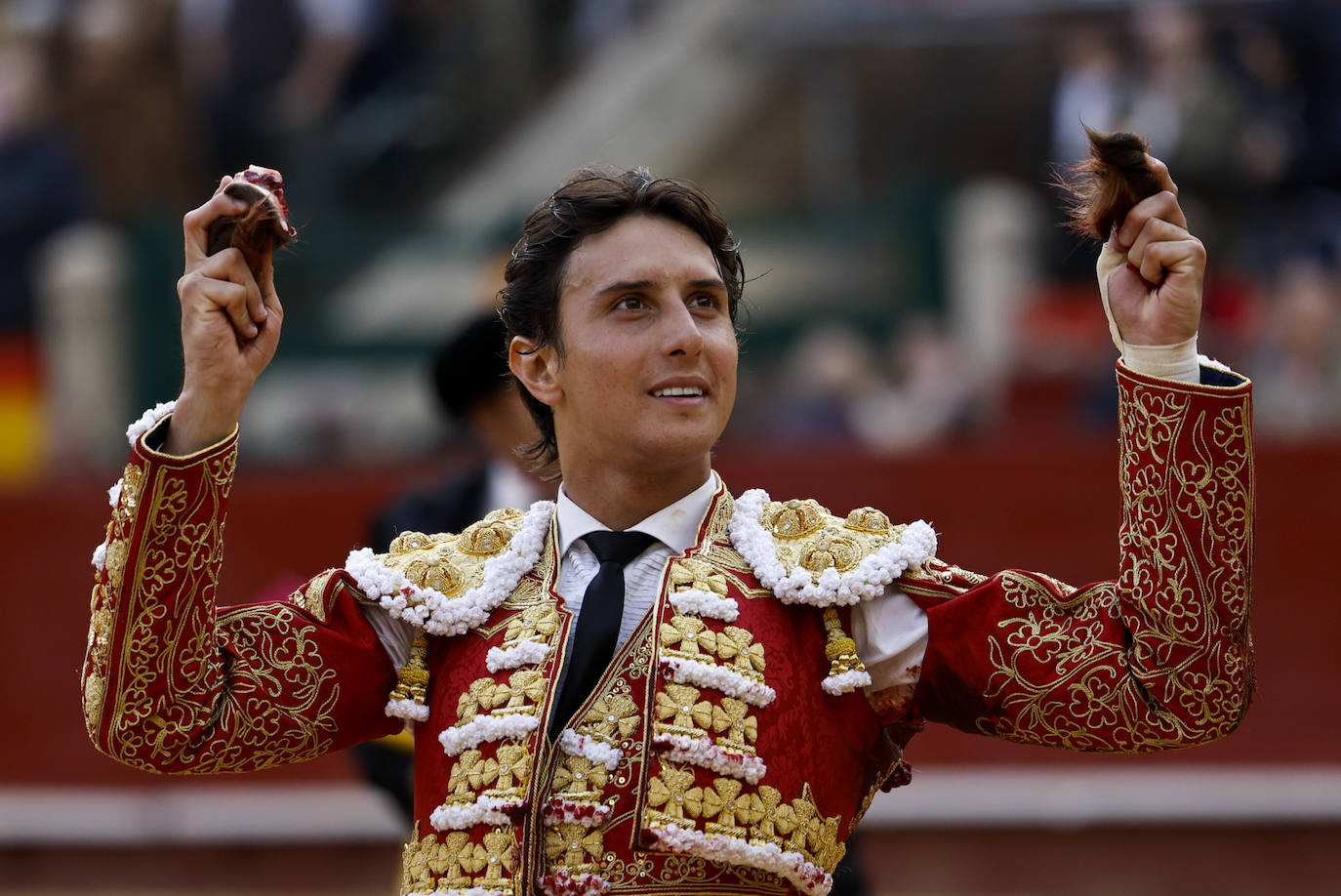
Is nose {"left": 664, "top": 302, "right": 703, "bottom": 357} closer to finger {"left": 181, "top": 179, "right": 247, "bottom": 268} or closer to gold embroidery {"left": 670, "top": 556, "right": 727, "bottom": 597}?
gold embroidery {"left": 670, "top": 556, "right": 727, "bottom": 597}

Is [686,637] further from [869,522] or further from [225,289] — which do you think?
[225,289]

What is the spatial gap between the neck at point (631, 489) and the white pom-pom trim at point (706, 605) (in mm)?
188

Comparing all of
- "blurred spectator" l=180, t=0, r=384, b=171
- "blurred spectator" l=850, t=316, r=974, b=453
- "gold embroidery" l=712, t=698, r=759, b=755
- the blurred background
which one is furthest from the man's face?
"blurred spectator" l=180, t=0, r=384, b=171

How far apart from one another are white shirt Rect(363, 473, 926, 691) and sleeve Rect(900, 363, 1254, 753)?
7cm

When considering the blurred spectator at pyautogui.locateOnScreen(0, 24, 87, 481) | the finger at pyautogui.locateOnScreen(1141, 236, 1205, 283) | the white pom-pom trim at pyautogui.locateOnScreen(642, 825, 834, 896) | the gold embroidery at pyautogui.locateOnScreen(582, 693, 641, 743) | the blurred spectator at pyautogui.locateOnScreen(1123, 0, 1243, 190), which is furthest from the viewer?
the blurred spectator at pyautogui.locateOnScreen(0, 24, 87, 481)

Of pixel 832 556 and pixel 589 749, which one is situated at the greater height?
pixel 832 556

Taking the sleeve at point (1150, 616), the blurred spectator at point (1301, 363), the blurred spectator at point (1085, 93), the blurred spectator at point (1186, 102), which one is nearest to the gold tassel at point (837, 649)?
the sleeve at point (1150, 616)

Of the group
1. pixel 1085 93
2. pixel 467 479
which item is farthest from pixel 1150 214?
pixel 1085 93

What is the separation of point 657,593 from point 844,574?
0.77ft

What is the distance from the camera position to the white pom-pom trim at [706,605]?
238 cm

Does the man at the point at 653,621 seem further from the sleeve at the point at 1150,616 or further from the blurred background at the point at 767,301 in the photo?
the blurred background at the point at 767,301

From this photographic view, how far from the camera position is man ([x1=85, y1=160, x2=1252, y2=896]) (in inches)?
85.6

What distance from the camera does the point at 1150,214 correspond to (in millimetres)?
2160

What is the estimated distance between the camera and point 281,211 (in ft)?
7.51
